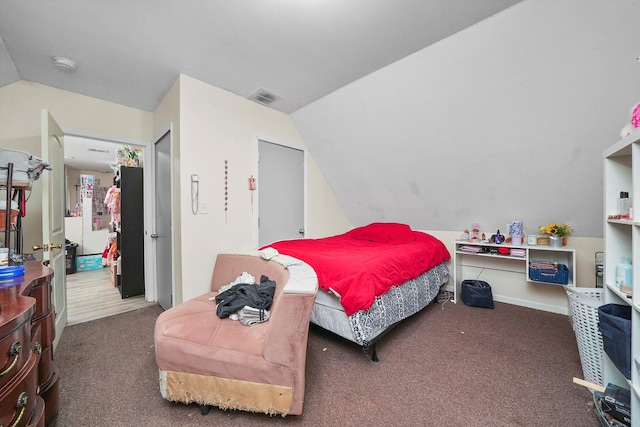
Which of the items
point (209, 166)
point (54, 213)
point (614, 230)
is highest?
point (209, 166)

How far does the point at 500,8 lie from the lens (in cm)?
171

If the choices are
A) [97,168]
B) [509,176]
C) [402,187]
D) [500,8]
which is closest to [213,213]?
[402,187]

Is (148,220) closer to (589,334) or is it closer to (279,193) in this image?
(279,193)

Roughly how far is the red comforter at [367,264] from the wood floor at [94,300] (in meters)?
2.05

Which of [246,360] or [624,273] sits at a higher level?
[624,273]

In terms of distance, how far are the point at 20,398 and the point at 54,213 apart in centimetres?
198

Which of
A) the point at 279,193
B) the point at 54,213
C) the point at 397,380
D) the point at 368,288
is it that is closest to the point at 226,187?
the point at 279,193

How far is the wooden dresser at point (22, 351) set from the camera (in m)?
0.80

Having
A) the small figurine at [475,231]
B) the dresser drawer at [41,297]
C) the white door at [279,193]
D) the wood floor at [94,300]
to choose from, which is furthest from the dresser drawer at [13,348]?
the small figurine at [475,231]

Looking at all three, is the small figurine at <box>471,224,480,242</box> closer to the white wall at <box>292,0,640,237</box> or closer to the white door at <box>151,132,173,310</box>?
the white wall at <box>292,0,640,237</box>

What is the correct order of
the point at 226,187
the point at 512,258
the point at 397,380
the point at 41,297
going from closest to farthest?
the point at 41,297 → the point at 397,380 → the point at 226,187 → the point at 512,258

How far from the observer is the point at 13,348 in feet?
2.71

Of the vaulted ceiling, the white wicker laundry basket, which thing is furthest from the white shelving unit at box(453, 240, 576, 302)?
A: the vaulted ceiling

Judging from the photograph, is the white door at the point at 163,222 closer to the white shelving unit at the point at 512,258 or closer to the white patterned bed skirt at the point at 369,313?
the white patterned bed skirt at the point at 369,313
